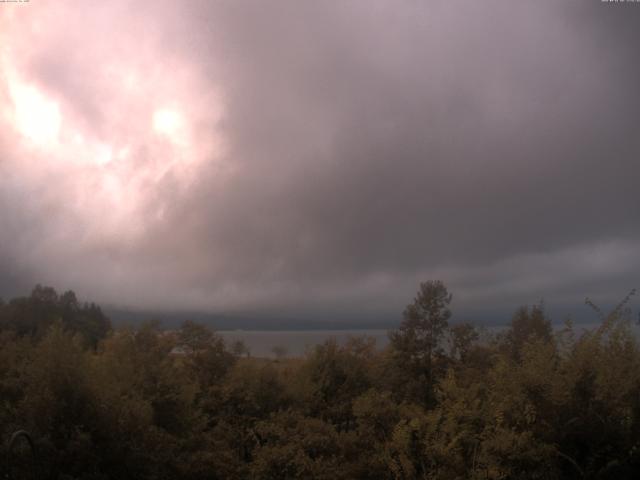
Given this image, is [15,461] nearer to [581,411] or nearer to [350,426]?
[581,411]

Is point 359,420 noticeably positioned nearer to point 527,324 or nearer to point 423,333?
point 423,333

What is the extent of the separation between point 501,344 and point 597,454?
1302 centimetres

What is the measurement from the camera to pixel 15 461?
53.7 ft

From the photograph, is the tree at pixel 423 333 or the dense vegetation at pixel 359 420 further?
the tree at pixel 423 333

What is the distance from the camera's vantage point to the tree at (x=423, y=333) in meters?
35.7

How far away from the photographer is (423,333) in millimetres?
36125

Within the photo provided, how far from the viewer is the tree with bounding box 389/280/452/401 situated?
35.7 m

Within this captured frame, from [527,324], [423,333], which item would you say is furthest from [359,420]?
[527,324]

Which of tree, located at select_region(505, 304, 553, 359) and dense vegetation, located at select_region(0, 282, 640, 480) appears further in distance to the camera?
Answer: tree, located at select_region(505, 304, 553, 359)

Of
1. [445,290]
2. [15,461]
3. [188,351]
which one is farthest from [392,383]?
[15,461]

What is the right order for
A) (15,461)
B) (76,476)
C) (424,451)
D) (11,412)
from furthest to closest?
(424,451) → (11,412) → (76,476) → (15,461)

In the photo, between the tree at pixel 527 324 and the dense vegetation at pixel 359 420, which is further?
the tree at pixel 527 324

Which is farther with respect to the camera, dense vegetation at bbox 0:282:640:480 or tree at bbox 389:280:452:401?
tree at bbox 389:280:452:401

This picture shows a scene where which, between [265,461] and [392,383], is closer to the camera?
[265,461]
